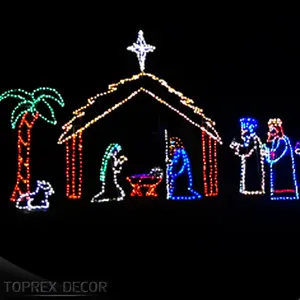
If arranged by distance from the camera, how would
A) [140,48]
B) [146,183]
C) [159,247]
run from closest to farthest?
[159,247] < [146,183] < [140,48]

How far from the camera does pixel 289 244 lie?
15.1 ft

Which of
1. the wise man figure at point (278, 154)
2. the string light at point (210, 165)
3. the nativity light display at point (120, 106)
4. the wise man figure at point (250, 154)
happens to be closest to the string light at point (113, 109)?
the nativity light display at point (120, 106)

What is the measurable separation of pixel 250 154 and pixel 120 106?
9.66 ft

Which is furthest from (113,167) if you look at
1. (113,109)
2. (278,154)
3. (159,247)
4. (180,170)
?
(159,247)

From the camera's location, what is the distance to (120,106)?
8.99 metres

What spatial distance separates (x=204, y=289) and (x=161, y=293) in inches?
15.0

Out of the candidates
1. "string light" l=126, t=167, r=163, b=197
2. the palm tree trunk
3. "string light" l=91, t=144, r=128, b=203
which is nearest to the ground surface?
the palm tree trunk

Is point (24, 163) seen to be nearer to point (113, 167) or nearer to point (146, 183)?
point (113, 167)

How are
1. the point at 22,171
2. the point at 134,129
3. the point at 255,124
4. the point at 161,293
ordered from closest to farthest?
the point at 161,293 < the point at 22,171 < the point at 255,124 < the point at 134,129

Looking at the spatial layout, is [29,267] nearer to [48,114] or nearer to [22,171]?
[22,171]

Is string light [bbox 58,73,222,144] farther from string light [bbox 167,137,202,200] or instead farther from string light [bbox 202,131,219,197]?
string light [bbox 167,137,202,200]

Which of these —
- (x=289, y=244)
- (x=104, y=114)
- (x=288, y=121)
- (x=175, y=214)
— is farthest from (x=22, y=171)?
(x=288, y=121)

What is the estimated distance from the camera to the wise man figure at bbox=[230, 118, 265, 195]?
8.88 m

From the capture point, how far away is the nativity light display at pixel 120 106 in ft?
28.1
